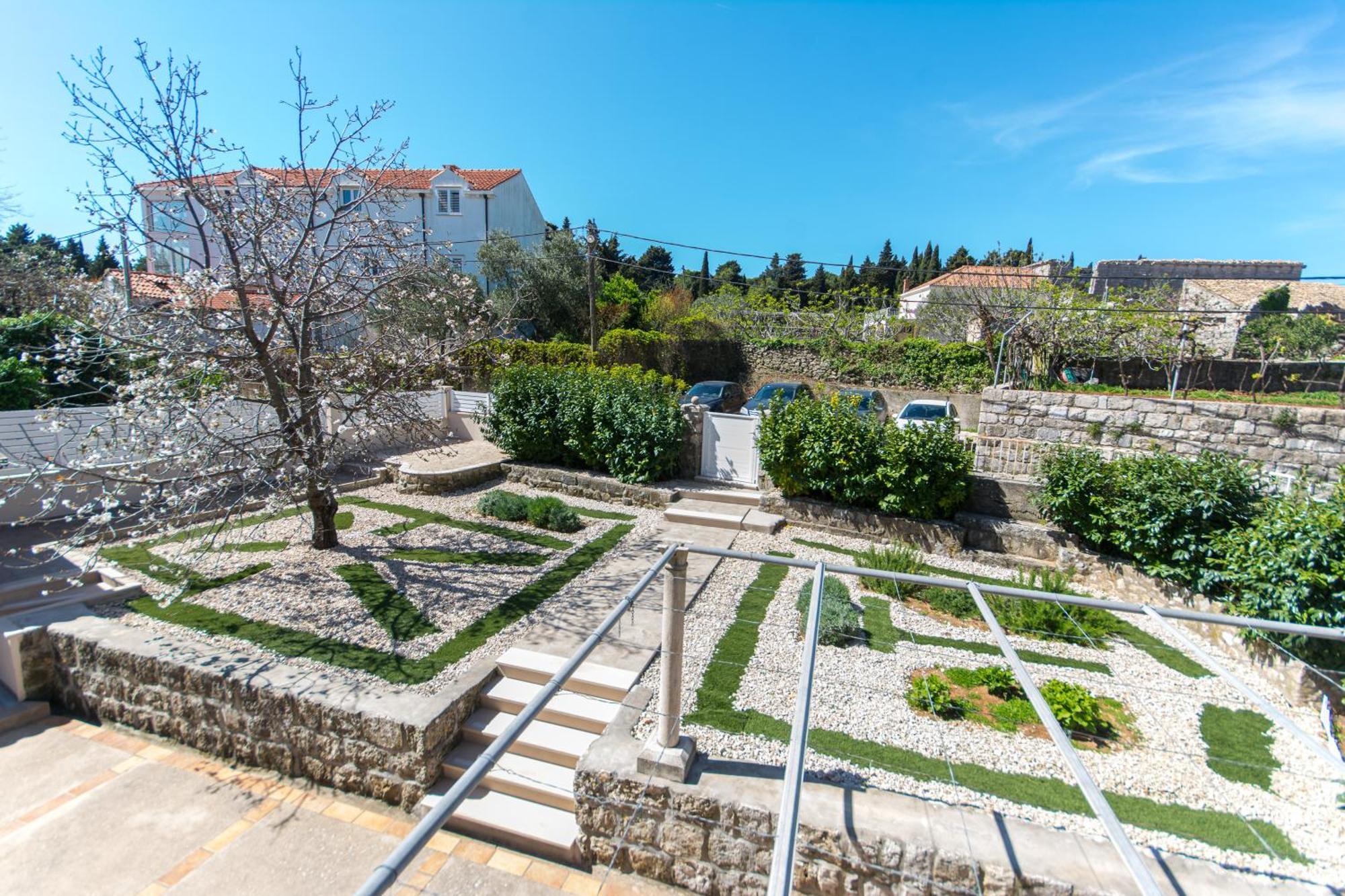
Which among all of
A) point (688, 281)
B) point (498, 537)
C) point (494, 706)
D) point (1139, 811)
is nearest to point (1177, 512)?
point (1139, 811)

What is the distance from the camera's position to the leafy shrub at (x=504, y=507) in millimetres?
8938

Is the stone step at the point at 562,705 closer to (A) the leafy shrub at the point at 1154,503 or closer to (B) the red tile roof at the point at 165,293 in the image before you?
(B) the red tile roof at the point at 165,293

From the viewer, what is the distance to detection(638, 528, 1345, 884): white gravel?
3482 mm

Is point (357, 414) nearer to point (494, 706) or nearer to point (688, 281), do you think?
point (494, 706)

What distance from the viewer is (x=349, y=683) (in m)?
4.78

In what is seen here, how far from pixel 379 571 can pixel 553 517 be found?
2.44 meters

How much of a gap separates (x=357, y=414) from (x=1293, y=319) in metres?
31.0

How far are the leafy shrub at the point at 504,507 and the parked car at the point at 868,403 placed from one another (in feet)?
17.3

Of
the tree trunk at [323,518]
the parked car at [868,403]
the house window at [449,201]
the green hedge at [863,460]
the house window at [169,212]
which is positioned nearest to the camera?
the house window at [169,212]

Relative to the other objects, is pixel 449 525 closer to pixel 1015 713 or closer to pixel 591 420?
pixel 591 420

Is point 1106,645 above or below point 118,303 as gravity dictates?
below

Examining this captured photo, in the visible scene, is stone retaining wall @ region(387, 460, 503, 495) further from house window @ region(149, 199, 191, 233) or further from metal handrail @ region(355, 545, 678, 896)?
metal handrail @ region(355, 545, 678, 896)

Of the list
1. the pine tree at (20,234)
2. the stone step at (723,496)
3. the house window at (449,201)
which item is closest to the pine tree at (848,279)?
the house window at (449,201)

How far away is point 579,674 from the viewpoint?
4879 millimetres
